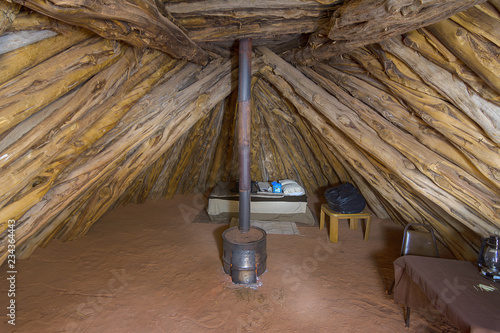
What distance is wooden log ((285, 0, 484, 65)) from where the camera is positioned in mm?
1694

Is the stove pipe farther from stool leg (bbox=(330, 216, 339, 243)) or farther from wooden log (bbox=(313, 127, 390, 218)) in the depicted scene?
wooden log (bbox=(313, 127, 390, 218))

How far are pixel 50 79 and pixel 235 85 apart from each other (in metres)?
2.72

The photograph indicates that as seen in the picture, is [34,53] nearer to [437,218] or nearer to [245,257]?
[245,257]

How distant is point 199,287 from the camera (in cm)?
335

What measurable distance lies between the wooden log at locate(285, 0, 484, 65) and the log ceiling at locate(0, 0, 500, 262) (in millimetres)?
11

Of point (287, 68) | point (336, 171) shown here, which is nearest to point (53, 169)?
point (287, 68)

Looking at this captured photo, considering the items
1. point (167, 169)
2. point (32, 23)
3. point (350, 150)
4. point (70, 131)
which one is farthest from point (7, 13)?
point (167, 169)

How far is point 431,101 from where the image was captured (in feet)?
7.84

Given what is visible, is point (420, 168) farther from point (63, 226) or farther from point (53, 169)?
point (63, 226)

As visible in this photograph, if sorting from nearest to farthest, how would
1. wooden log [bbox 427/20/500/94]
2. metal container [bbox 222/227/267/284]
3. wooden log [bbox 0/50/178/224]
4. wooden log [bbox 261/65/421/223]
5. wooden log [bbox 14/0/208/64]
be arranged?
wooden log [bbox 14/0/208/64] < wooden log [bbox 427/20/500/94] < wooden log [bbox 0/50/178/224] < metal container [bbox 222/227/267/284] < wooden log [bbox 261/65/421/223]

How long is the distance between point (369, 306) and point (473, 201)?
1483mm

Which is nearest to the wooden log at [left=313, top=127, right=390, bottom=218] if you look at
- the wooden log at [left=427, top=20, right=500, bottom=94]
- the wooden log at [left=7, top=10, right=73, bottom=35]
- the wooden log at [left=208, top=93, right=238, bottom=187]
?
the wooden log at [left=208, top=93, right=238, bottom=187]

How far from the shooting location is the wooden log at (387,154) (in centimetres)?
265

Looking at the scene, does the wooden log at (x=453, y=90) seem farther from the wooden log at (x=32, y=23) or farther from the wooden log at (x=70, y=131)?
the wooden log at (x=32, y=23)
